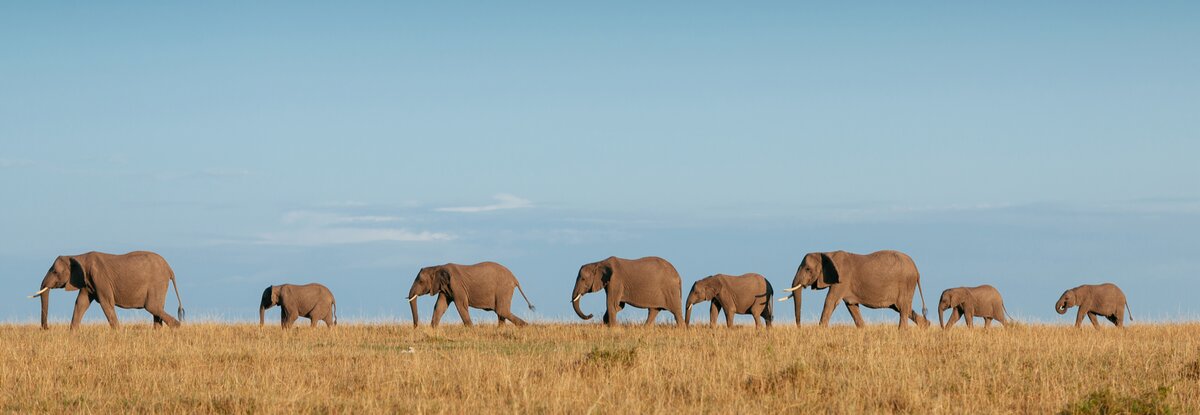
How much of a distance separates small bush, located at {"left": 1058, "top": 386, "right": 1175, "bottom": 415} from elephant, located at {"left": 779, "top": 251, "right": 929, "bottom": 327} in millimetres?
14588

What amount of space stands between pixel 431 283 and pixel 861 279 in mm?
9800

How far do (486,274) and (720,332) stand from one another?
6866 millimetres

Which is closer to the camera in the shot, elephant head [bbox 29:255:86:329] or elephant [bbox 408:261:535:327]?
elephant head [bbox 29:255:86:329]

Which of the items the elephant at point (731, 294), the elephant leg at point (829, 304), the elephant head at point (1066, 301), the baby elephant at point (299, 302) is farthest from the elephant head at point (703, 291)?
the elephant head at point (1066, 301)

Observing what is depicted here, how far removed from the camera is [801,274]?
1108 inches

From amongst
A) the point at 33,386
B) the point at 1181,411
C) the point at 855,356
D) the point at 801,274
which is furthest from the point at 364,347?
the point at 1181,411

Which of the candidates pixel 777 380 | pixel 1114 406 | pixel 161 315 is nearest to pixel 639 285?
pixel 161 315

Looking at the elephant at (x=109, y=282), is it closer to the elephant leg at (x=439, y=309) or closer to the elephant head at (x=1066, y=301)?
the elephant leg at (x=439, y=309)

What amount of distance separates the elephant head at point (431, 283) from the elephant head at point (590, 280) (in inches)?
117

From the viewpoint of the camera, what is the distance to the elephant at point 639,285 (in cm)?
2894

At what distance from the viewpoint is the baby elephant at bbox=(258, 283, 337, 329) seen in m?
30.6

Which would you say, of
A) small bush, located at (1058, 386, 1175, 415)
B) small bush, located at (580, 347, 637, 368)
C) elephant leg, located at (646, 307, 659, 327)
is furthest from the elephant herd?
small bush, located at (1058, 386, 1175, 415)

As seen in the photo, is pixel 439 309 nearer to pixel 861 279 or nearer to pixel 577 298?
pixel 577 298

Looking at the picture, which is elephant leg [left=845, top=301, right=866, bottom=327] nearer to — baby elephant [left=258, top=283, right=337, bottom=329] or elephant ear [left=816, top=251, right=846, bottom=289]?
elephant ear [left=816, top=251, right=846, bottom=289]
